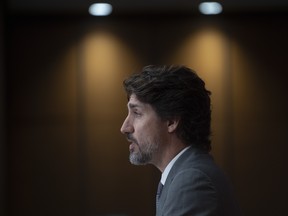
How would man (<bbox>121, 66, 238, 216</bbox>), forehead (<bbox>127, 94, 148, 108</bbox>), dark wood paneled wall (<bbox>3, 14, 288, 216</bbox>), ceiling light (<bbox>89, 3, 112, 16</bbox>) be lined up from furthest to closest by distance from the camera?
dark wood paneled wall (<bbox>3, 14, 288, 216</bbox>) → ceiling light (<bbox>89, 3, 112, 16</bbox>) → forehead (<bbox>127, 94, 148, 108</bbox>) → man (<bbox>121, 66, 238, 216</bbox>)

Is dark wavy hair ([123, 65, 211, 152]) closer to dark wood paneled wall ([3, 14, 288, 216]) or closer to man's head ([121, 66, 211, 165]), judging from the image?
man's head ([121, 66, 211, 165])

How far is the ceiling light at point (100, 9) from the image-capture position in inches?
250

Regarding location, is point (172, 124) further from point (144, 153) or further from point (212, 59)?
point (212, 59)

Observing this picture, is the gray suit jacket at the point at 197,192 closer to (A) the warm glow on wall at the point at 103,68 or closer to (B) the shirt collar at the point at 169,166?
(B) the shirt collar at the point at 169,166

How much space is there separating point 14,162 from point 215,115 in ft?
6.95

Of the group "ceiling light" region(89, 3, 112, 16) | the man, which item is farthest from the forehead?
"ceiling light" region(89, 3, 112, 16)

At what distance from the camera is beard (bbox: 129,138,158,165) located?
1.89 metres

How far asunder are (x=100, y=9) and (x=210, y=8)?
112 cm

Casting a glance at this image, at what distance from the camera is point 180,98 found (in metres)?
1.84

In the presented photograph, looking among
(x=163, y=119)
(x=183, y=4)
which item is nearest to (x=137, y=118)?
(x=163, y=119)

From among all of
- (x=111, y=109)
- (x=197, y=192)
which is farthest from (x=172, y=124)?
(x=111, y=109)

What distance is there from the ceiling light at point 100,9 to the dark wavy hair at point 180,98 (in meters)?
4.56

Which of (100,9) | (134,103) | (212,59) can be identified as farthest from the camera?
(212,59)

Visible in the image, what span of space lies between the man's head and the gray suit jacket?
13cm
